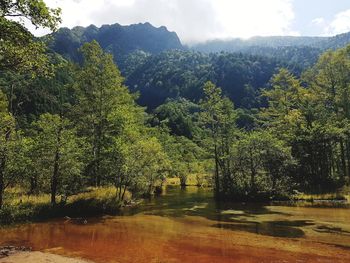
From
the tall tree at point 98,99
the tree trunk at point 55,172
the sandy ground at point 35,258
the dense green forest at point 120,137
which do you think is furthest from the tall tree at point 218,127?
the sandy ground at point 35,258

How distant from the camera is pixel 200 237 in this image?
19391 mm

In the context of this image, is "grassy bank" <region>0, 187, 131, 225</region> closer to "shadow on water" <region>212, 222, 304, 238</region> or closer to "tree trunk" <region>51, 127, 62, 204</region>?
"tree trunk" <region>51, 127, 62, 204</region>

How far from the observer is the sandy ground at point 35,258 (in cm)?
1424

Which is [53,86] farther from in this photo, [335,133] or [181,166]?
[335,133]

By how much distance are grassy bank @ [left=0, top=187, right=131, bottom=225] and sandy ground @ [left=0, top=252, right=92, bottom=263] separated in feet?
24.2

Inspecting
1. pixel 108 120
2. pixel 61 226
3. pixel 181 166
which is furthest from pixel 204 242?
pixel 181 166

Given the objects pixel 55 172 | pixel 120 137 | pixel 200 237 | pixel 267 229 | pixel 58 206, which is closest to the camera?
pixel 200 237

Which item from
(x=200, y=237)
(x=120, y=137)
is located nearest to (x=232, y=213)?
(x=200, y=237)

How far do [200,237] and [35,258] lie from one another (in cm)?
848

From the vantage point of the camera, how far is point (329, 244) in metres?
17.3

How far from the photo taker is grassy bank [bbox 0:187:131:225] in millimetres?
22573

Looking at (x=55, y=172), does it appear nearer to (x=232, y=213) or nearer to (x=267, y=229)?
(x=232, y=213)

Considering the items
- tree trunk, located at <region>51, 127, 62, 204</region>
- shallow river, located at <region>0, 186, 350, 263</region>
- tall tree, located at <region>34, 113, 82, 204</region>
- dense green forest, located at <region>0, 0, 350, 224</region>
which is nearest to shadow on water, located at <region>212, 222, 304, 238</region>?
shallow river, located at <region>0, 186, 350, 263</region>

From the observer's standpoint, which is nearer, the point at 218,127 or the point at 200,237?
the point at 200,237
